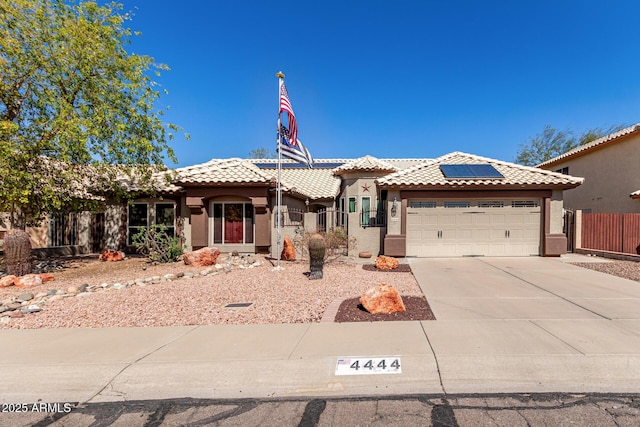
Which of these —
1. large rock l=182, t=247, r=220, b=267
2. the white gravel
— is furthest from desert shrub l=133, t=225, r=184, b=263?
the white gravel

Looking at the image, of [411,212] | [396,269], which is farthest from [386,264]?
[411,212]

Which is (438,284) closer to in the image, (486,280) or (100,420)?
(486,280)

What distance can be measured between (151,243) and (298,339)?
9566mm

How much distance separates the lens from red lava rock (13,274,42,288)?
8.46 meters

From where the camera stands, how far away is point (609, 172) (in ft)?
57.4

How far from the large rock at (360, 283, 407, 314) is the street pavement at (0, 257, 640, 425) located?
1.89 ft

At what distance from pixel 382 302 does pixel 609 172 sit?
19.8 m

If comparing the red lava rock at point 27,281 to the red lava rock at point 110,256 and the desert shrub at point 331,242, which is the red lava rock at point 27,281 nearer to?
the red lava rock at point 110,256

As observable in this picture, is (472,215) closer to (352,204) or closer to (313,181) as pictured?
(352,204)

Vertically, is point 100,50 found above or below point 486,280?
above

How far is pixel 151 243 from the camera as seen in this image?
11797mm

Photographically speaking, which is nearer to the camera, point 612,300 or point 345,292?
point 612,300

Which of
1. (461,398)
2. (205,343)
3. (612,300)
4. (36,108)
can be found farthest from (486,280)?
(36,108)

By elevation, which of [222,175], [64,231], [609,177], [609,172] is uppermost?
[609,172]
